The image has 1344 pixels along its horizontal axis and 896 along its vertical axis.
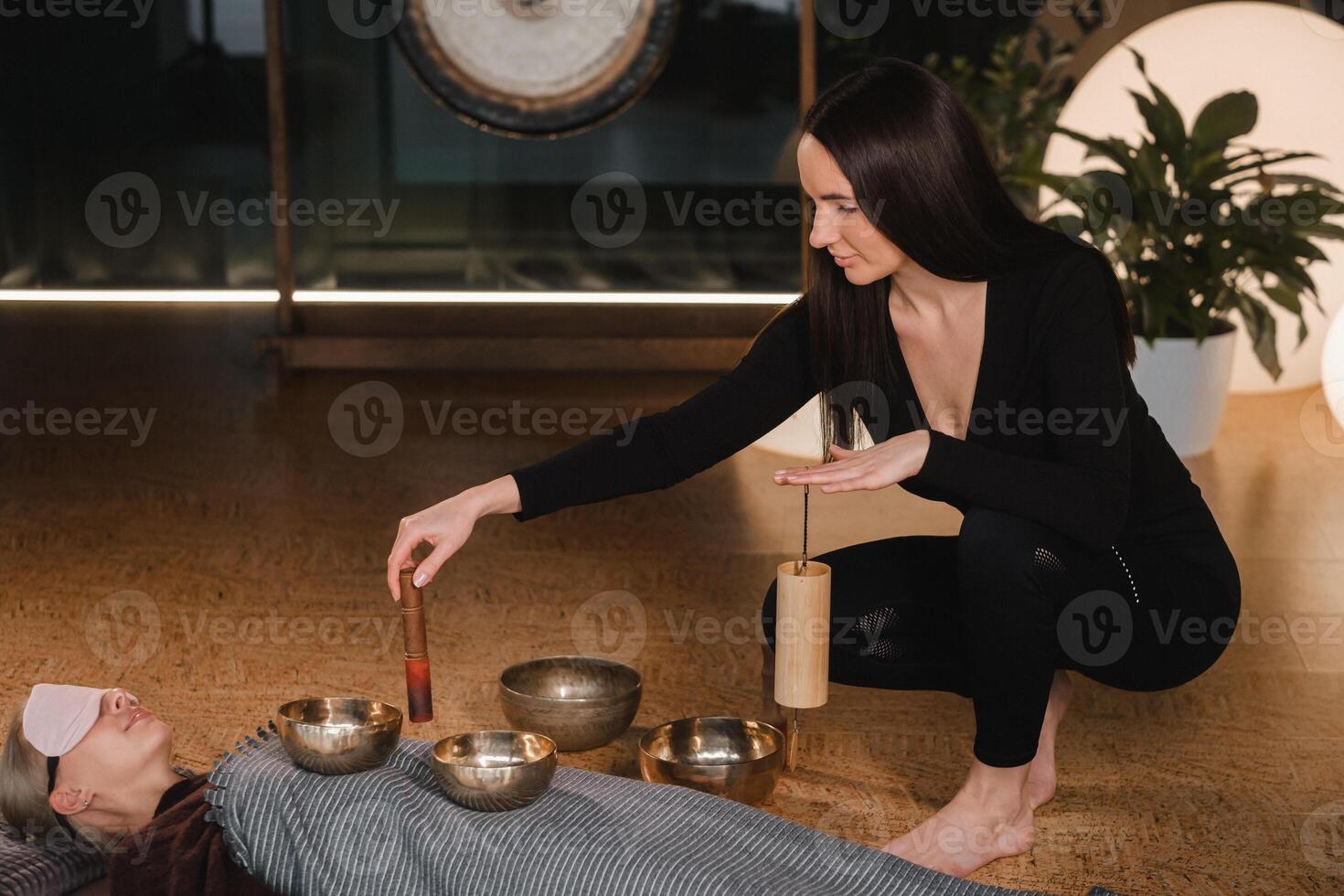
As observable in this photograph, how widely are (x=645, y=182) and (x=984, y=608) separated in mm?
3238

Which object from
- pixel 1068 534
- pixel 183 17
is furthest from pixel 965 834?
pixel 183 17

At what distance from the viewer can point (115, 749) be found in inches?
53.8

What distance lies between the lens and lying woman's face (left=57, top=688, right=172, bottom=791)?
4.42 ft

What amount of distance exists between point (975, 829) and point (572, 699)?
50cm

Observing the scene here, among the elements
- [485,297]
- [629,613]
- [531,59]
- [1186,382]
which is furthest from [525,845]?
[485,297]

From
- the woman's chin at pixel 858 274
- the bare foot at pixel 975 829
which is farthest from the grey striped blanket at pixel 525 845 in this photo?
the woman's chin at pixel 858 274

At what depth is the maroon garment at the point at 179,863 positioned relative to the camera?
1277 millimetres

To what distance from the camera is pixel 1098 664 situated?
1490 millimetres

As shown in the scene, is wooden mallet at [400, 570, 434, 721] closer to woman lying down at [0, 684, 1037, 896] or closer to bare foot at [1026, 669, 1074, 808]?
woman lying down at [0, 684, 1037, 896]

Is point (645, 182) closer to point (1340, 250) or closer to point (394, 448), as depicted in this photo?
point (394, 448)

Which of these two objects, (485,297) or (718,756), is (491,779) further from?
(485,297)

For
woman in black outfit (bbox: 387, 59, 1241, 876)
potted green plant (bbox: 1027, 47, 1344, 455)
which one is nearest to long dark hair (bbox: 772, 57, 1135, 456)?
woman in black outfit (bbox: 387, 59, 1241, 876)

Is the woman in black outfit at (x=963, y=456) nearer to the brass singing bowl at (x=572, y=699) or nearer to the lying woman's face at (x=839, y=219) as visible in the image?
the lying woman's face at (x=839, y=219)

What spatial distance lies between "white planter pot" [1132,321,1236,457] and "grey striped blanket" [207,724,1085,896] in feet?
6.77
